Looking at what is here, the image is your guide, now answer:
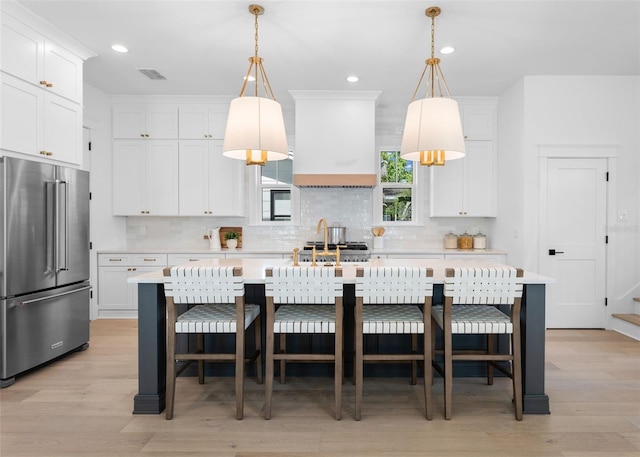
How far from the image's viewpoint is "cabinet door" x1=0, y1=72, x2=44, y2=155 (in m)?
3.05

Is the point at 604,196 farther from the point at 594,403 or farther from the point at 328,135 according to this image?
the point at 328,135

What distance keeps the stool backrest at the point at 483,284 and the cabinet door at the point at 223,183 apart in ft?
11.3

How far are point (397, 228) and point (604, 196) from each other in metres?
2.46

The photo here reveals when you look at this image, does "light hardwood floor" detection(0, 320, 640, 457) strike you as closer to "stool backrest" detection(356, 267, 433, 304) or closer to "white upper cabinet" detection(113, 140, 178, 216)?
"stool backrest" detection(356, 267, 433, 304)

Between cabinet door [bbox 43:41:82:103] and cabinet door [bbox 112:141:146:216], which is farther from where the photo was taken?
cabinet door [bbox 112:141:146:216]

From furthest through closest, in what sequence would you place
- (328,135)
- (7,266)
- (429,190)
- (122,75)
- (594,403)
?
(429,190) → (328,135) → (122,75) → (7,266) → (594,403)

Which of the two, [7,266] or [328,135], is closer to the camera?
[7,266]

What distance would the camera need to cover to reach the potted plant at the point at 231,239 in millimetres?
5355

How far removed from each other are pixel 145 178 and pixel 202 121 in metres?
1.07

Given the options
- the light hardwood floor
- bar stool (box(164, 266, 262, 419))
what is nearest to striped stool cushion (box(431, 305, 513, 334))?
the light hardwood floor

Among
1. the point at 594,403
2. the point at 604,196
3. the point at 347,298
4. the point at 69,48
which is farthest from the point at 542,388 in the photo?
the point at 69,48

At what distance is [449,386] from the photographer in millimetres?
2539

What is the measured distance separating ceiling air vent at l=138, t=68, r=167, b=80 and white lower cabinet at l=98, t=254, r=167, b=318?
2105mm

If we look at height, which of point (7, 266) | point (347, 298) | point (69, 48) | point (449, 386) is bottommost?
point (449, 386)
